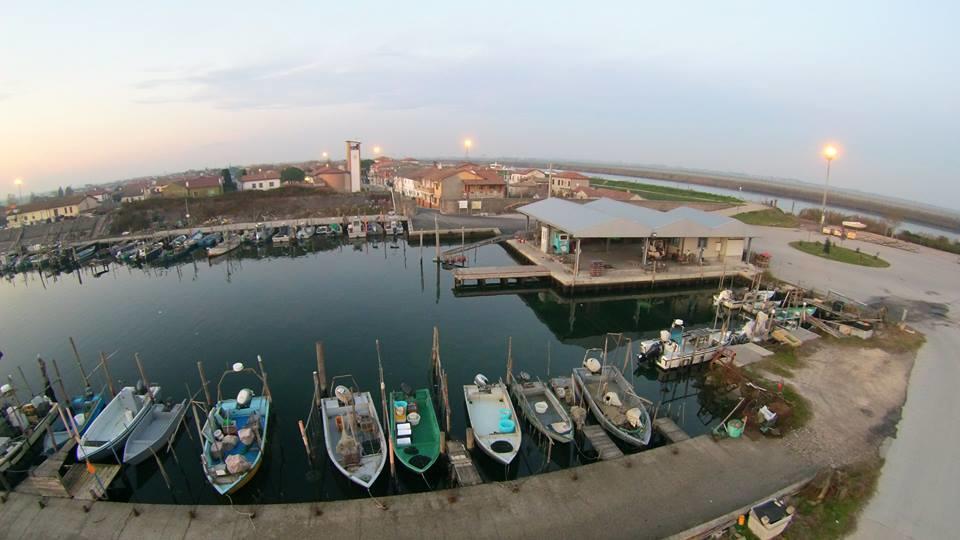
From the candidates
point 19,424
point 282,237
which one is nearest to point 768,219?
point 282,237

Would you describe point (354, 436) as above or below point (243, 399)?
below

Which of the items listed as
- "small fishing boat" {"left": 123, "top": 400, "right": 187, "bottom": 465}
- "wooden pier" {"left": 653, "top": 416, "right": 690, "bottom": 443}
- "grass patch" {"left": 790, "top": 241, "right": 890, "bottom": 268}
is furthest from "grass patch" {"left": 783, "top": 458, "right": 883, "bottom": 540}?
"grass patch" {"left": 790, "top": 241, "right": 890, "bottom": 268}

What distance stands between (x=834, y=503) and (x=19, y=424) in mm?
25245

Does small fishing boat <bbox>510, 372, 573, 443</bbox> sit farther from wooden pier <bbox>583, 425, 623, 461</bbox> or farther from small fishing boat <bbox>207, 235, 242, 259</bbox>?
small fishing boat <bbox>207, 235, 242, 259</bbox>

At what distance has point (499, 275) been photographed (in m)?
33.6

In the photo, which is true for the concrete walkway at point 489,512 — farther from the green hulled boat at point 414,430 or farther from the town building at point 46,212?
the town building at point 46,212

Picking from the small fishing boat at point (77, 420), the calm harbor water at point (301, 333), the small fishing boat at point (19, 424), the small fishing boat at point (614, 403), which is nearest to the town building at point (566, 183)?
the calm harbor water at point (301, 333)

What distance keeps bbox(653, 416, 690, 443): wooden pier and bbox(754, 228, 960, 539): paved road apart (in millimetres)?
4816

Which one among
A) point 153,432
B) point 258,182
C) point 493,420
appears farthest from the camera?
point 258,182

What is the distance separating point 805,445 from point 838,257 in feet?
96.8

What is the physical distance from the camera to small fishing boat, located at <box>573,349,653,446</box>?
51.0 feet

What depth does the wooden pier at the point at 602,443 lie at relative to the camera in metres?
14.2

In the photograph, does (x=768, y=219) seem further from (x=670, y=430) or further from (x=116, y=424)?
(x=116, y=424)

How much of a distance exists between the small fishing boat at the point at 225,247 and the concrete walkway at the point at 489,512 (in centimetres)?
3604
